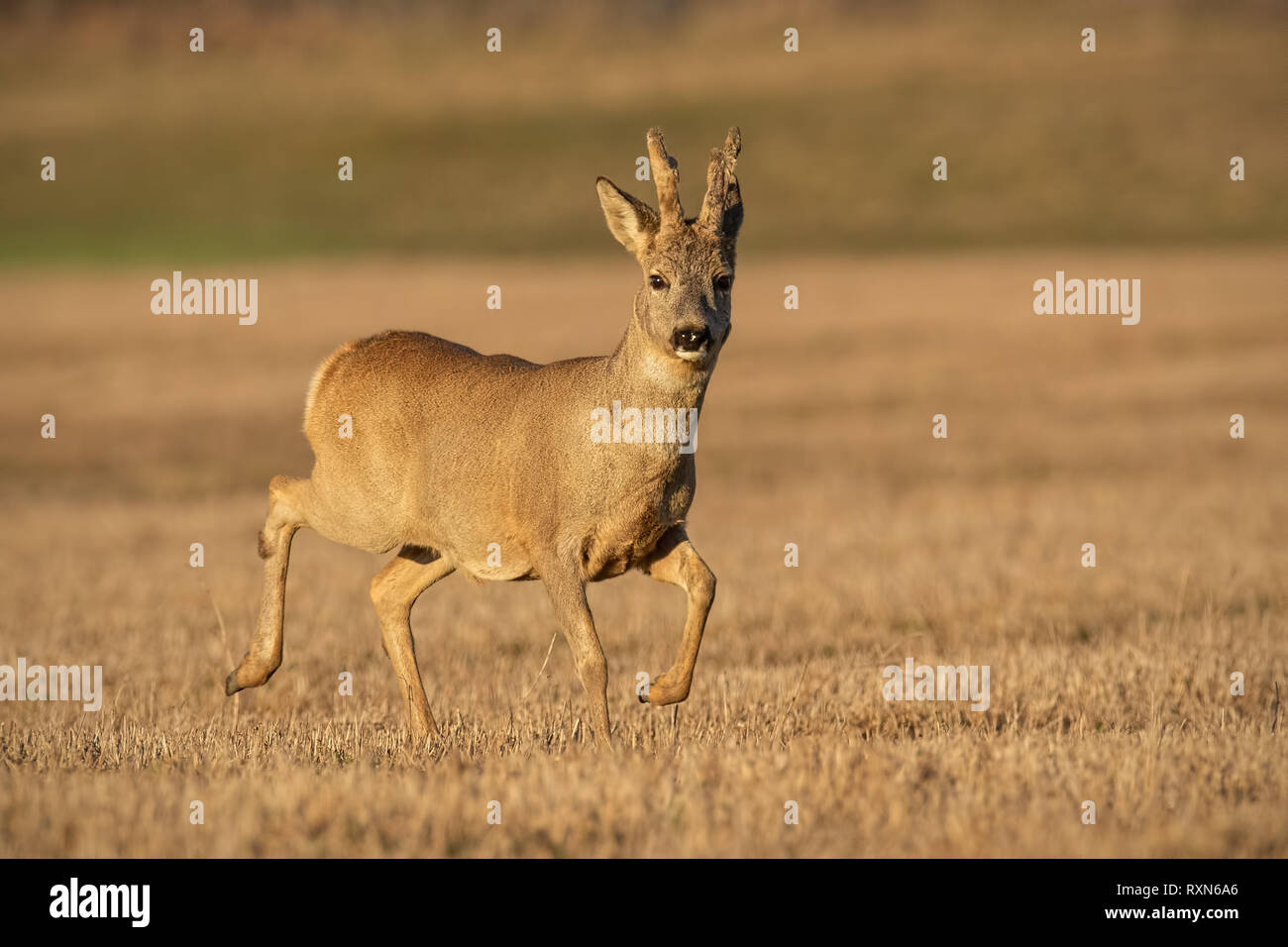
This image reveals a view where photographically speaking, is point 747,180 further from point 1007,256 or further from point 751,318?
point 751,318

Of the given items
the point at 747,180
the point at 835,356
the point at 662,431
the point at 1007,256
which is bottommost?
the point at 662,431

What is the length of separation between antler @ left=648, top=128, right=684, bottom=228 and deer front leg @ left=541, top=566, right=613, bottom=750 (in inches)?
71.2

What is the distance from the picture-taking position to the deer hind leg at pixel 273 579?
9.11 metres

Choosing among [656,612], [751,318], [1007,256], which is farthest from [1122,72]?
[656,612]

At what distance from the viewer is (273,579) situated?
955cm

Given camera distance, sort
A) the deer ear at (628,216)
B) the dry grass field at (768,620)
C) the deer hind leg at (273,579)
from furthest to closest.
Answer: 1. the deer hind leg at (273,579)
2. the deer ear at (628,216)
3. the dry grass field at (768,620)

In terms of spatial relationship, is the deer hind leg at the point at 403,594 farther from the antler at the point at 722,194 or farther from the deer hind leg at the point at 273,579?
the antler at the point at 722,194

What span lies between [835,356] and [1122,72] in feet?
226

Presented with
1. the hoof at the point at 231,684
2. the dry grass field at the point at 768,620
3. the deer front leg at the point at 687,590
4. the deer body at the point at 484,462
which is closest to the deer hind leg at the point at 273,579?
the hoof at the point at 231,684

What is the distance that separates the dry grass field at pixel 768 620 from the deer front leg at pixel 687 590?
0.30 meters

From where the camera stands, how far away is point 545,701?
30.4 ft

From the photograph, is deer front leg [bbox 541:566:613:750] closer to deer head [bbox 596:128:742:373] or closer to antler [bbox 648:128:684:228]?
deer head [bbox 596:128:742:373]
